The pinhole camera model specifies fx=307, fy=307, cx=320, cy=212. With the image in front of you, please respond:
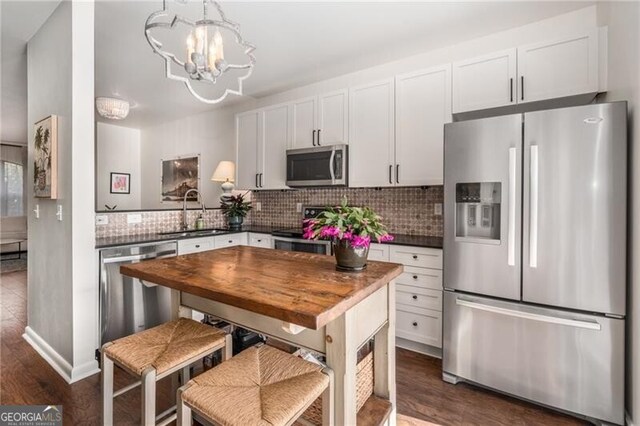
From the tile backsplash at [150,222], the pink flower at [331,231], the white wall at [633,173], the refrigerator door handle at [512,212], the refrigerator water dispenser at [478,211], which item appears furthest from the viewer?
the tile backsplash at [150,222]

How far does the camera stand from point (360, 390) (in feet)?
5.07

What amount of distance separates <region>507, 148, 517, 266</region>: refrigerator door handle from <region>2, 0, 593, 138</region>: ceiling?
1.20m

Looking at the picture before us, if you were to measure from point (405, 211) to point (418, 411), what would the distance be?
1850mm

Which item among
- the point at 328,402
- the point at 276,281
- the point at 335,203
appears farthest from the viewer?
the point at 335,203

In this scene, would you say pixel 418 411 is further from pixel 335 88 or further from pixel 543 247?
pixel 335 88

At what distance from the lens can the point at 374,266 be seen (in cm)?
156

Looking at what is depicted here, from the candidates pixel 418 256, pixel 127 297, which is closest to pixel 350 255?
pixel 418 256

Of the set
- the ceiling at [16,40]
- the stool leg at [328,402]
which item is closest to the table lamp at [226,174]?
the ceiling at [16,40]

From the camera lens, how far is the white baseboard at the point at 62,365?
2.17 metres

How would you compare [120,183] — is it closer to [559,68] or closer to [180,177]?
[180,177]

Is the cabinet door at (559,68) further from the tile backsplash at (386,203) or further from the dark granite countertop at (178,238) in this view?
the dark granite countertop at (178,238)

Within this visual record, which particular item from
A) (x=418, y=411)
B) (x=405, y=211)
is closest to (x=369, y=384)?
(x=418, y=411)

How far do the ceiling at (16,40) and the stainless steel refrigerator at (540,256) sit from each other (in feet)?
10.5

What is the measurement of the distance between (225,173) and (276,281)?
3194 mm
